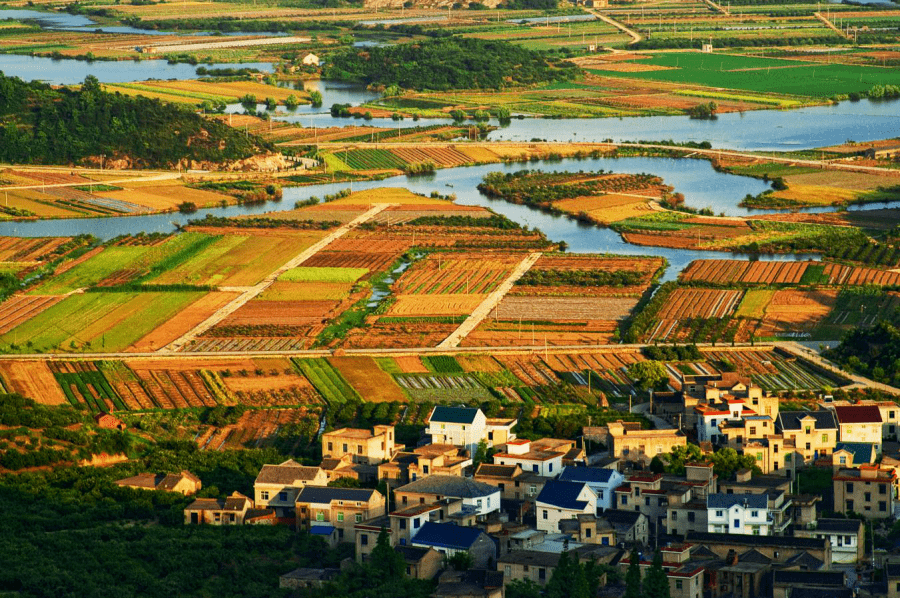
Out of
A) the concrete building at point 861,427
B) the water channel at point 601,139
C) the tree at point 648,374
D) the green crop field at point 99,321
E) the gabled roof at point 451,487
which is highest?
the gabled roof at point 451,487

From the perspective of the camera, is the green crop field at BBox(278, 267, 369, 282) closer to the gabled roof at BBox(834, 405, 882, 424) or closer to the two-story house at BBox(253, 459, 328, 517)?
the gabled roof at BBox(834, 405, 882, 424)

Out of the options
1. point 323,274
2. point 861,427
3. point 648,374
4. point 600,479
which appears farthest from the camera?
point 323,274

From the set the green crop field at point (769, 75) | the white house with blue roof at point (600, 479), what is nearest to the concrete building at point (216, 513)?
the white house with blue roof at point (600, 479)

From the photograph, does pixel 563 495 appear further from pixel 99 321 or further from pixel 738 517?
pixel 99 321

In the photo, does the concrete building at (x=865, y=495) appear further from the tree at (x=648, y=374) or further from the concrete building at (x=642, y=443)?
the tree at (x=648, y=374)

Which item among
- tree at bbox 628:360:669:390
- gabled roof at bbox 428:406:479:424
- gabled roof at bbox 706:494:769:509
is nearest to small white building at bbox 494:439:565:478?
gabled roof at bbox 428:406:479:424

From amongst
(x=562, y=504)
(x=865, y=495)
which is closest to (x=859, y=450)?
(x=865, y=495)

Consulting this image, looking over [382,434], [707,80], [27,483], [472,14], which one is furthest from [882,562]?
[472,14]
